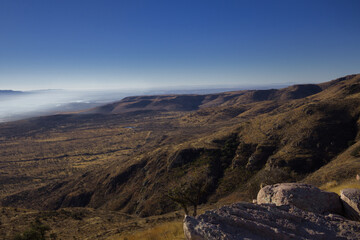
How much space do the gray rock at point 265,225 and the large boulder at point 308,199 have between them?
1.06 meters

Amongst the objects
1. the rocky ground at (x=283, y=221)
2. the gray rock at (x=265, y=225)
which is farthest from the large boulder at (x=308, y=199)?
the gray rock at (x=265, y=225)

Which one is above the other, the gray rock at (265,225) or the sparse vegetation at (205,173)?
the gray rock at (265,225)

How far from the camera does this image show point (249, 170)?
102ft

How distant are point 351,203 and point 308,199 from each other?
1.47m

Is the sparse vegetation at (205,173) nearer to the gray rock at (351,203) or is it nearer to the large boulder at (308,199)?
the large boulder at (308,199)

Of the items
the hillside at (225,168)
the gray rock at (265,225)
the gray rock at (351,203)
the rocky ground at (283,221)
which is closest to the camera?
the gray rock at (265,225)

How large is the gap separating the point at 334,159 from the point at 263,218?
87.8ft

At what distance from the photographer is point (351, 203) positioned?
26.7 ft

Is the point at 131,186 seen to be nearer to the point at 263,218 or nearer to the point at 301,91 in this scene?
the point at 263,218

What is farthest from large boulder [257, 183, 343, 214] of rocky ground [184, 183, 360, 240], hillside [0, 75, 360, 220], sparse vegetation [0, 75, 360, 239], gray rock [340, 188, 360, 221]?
hillside [0, 75, 360, 220]

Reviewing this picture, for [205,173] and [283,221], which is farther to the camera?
[205,173]

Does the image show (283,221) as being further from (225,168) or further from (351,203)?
(225,168)

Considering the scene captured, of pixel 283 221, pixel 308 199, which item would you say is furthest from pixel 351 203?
pixel 283 221

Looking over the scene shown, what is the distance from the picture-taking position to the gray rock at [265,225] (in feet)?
19.5
